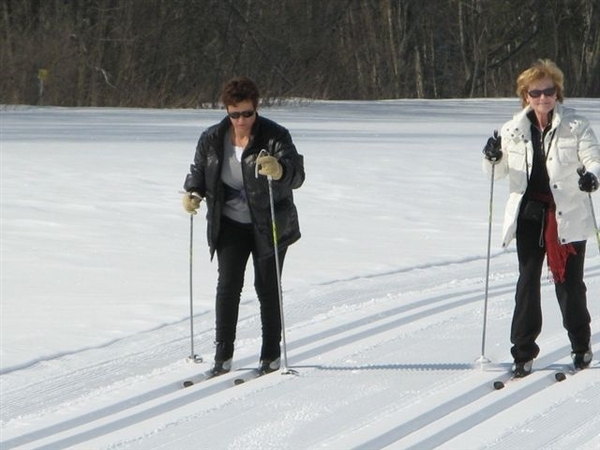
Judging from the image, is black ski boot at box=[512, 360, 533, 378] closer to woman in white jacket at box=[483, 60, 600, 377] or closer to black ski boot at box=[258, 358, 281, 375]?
woman in white jacket at box=[483, 60, 600, 377]

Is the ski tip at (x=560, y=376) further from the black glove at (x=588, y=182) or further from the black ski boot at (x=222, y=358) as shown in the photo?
the black ski boot at (x=222, y=358)

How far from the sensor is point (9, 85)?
25688 millimetres

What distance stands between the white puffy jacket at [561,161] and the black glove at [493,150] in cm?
4

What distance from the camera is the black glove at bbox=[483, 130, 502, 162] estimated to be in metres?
6.60

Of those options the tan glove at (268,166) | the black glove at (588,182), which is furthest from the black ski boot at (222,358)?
the black glove at (588,182)

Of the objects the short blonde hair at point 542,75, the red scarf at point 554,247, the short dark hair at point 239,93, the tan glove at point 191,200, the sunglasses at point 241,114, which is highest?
the short blonde hair at point 542,75

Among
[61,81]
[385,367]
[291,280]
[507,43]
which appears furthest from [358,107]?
[507,43]

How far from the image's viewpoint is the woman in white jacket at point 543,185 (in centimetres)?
655

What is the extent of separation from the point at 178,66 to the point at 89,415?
2601 cm

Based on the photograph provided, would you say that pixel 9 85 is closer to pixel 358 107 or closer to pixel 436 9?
pixel 358 107

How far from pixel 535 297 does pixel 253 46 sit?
26666 millimetres

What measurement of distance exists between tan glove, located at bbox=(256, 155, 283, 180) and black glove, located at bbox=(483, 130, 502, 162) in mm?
963

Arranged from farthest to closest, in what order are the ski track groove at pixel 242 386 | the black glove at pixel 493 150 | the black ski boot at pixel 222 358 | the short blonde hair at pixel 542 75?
the black ski boot at pixel 222 358 < the black glove at pixel 493 150 < the short blonde hair at pixel 542 75 < the ski track groove at pixel 242 386

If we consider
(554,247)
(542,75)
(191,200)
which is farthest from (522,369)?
(191,200)
